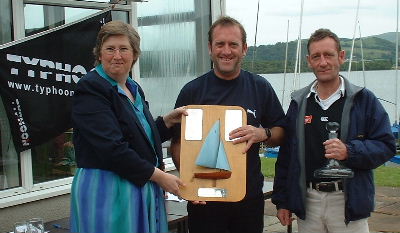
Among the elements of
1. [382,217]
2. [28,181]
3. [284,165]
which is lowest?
[382,217]

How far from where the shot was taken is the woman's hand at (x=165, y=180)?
2.85 meters

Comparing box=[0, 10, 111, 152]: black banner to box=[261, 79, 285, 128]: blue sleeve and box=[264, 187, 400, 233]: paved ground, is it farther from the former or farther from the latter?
box=[264, 187, 400, 233]: paved ground

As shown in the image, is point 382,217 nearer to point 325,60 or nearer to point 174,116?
point 325,60

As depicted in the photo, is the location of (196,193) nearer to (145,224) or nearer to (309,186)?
(145,224)

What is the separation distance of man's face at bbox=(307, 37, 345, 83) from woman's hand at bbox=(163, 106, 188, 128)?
826mm

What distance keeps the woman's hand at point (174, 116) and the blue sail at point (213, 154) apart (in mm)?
215

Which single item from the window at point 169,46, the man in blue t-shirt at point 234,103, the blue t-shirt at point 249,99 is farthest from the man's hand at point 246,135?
the window at point 169,46

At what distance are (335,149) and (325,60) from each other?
547 millimetres

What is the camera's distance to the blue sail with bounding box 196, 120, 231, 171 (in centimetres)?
303

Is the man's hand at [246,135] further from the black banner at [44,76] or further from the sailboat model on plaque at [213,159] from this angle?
the black banner at [44,76]

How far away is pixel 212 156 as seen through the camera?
120 inches

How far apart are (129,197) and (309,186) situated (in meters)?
1.15

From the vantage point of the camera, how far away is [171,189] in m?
2.90

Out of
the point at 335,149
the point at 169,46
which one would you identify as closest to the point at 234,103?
the point at 335,149
